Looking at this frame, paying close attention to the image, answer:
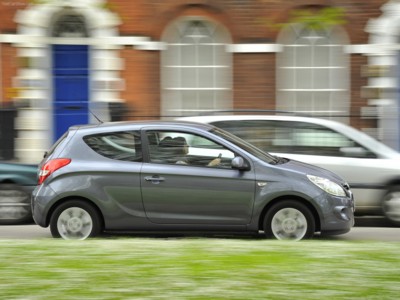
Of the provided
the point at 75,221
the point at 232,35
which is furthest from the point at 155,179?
the point at 232,35

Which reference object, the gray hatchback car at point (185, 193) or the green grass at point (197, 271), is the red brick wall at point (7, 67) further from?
the green grass at point (197, 271)

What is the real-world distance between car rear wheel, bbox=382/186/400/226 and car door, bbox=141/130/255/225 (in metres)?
2.95

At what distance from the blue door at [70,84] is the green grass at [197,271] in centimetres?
1092

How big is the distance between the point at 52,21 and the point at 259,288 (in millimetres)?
13199

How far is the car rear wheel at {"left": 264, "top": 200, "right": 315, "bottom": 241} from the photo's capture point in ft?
31.2

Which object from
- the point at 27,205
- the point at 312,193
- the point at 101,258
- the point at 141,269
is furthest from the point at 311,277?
the point at 27,205

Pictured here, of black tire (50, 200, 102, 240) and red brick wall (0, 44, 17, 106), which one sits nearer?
black tire (50, 200, 102, 240)

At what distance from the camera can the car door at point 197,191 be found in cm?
948

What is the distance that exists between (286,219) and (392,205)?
273cm

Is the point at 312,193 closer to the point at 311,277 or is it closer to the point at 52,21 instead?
the point at 311,277

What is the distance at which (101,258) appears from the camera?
5.84 metres

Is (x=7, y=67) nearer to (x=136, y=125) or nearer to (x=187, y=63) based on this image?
(x=187, y=63)

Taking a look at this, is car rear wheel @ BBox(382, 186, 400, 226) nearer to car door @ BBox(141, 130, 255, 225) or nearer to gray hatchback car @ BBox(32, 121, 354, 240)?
gray hatchback car @ BBox(32, 121, 354, 240)

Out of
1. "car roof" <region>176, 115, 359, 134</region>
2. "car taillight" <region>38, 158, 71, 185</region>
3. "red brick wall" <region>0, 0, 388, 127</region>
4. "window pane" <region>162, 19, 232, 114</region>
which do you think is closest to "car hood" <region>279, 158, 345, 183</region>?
"car roof" <region>176, 115, 359, 134</region>
